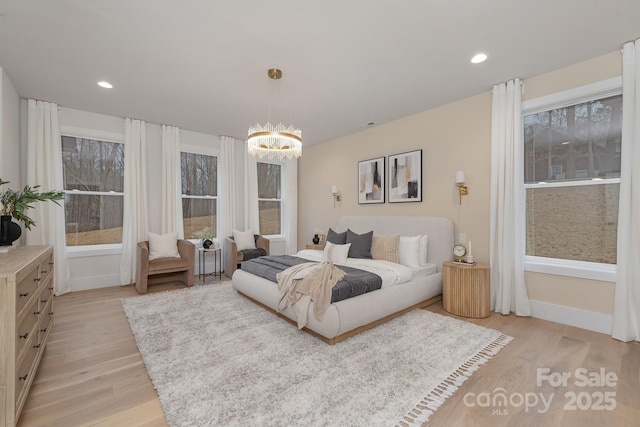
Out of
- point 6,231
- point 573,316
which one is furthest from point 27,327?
point 573,316

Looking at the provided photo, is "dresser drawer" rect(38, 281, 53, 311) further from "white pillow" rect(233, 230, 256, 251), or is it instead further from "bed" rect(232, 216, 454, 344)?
"white pillow" rect(233, 230, 256, 251)

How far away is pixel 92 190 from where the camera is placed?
4.71 m

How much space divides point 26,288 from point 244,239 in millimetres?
3810

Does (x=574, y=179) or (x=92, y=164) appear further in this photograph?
(x=92, y=164)

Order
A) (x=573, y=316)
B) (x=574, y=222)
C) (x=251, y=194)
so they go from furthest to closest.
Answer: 1. (x=251, y=194)
2. (x=574, y=222)
3. (x=573, y=316)

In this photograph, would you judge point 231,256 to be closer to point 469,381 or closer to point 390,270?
point 390,270

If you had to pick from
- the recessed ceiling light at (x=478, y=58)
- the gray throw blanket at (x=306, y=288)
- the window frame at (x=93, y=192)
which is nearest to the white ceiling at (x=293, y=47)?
the recessed ceiling light at (x=478, y=58)

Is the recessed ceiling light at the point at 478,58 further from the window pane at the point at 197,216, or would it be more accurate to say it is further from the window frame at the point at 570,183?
the window pane at the point at 197,216

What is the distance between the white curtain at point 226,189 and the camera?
5.76 metres

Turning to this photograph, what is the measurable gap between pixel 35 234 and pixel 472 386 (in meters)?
5.73

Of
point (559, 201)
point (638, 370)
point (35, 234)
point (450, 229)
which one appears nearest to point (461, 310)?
point (450, 229)

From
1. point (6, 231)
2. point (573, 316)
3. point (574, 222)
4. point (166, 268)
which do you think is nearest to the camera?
point (6, 231)

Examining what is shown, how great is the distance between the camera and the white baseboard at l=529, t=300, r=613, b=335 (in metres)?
2.83

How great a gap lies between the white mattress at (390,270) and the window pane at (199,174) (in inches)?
120
